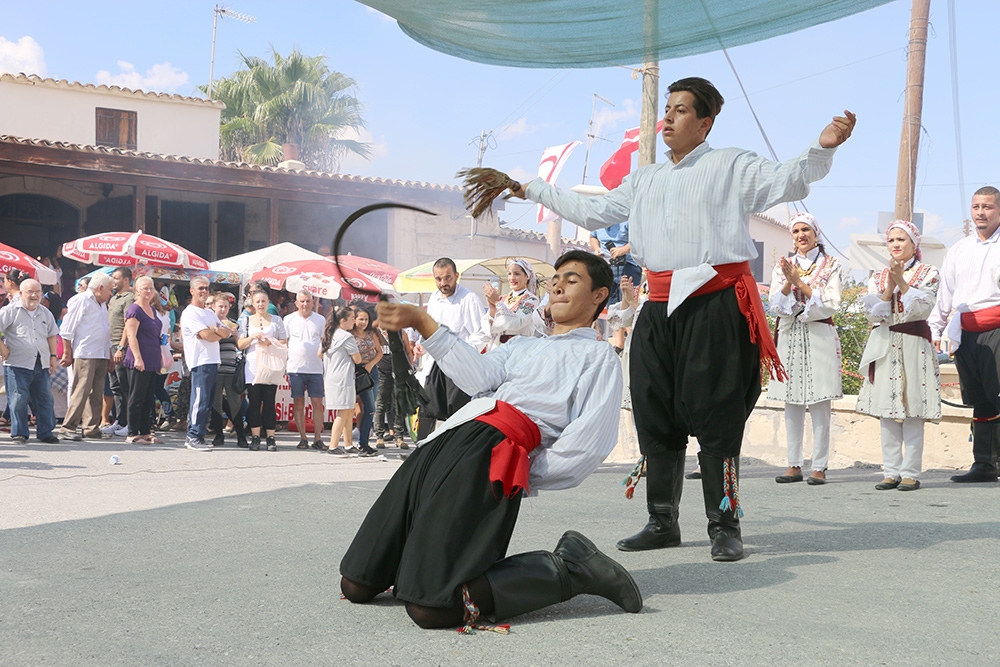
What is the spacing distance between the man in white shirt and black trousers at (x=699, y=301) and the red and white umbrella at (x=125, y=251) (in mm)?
11089

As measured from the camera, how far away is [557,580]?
3.38 meters

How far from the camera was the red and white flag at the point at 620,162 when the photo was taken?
44.1 ft

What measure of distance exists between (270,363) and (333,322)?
80 centimetres

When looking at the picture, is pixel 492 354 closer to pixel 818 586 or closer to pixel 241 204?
pixel 818 586

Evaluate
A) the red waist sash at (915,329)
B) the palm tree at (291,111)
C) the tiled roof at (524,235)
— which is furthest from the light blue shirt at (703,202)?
the palm tree at (291,111)

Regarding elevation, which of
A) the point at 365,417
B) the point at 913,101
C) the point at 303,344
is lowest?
the point at 365,417

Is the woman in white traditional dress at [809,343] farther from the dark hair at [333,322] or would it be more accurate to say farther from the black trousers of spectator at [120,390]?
the black trousers of spectator at [120,390]

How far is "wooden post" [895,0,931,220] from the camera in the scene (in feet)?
49.8

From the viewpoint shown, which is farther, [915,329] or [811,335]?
[811,335]

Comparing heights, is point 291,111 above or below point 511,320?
above

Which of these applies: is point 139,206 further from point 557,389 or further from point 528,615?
point 528,615

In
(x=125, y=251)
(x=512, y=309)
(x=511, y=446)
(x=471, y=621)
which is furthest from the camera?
(x=125, y=251)

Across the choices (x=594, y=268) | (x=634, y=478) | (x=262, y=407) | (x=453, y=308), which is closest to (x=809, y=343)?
(x=453, y=308)

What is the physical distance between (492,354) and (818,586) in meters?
1.54
